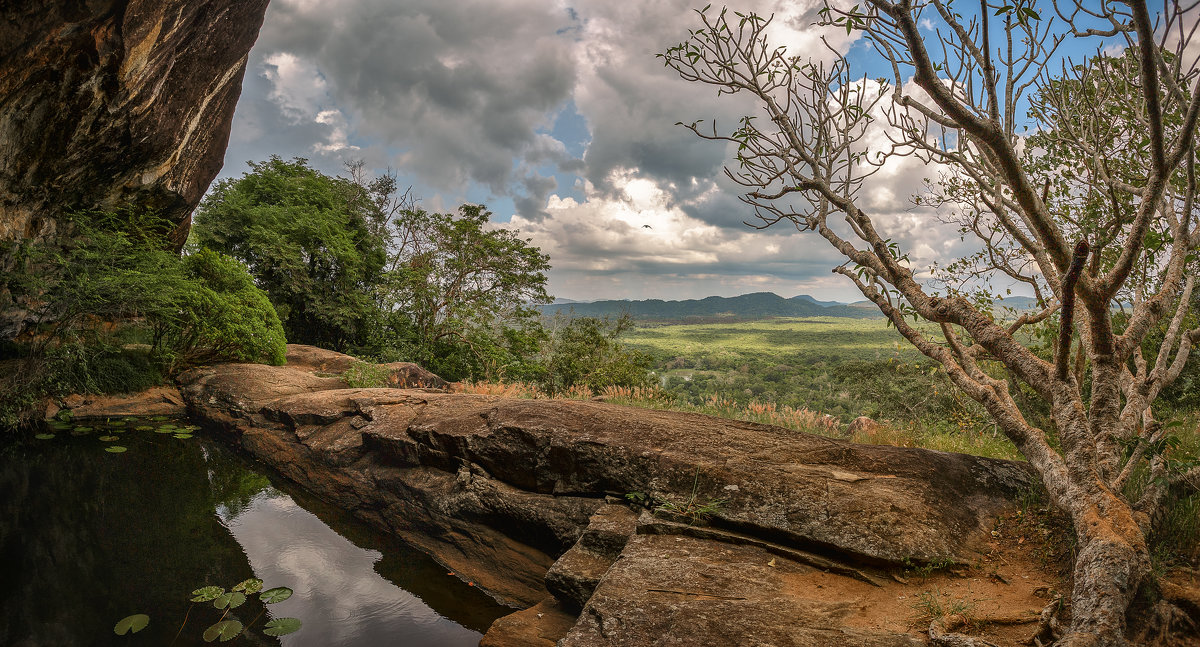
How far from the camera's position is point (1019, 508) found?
508 centimetres

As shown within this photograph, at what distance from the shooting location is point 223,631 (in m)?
4.68

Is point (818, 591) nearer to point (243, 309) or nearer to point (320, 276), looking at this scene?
point (243, 309)

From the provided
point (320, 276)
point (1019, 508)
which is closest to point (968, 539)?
point (1019, 508)

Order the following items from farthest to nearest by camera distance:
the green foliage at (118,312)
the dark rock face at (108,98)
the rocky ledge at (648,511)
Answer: the green foliage at (118,312)
the dark rock face at (108,98)
the rocky ledge at (648,511)

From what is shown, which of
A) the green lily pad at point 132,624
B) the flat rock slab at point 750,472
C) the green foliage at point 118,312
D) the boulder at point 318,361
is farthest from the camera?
the boulder at point 318,361

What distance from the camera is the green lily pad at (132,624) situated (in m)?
4.54

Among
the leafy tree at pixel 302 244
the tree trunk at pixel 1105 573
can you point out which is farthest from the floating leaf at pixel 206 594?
the leafy tree at pixel 302 244

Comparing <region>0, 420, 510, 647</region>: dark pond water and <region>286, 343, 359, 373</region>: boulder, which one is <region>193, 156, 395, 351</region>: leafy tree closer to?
<region>286, 343, 359, 373</region>: boulder

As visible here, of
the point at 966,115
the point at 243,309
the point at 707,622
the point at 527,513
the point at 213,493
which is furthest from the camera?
the point at 243,309

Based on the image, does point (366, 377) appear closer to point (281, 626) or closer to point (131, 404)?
point (131, 404)

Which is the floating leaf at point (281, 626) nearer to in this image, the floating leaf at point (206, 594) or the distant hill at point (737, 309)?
the floating leaf at point (206, 594)

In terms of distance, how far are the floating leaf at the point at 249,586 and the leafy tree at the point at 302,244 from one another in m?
16.2

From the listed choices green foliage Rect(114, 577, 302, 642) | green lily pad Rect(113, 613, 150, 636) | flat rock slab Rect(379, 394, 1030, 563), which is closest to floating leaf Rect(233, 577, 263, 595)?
green foliage Rect(114, 577, 302, 642)

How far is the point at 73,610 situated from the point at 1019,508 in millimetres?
9196
